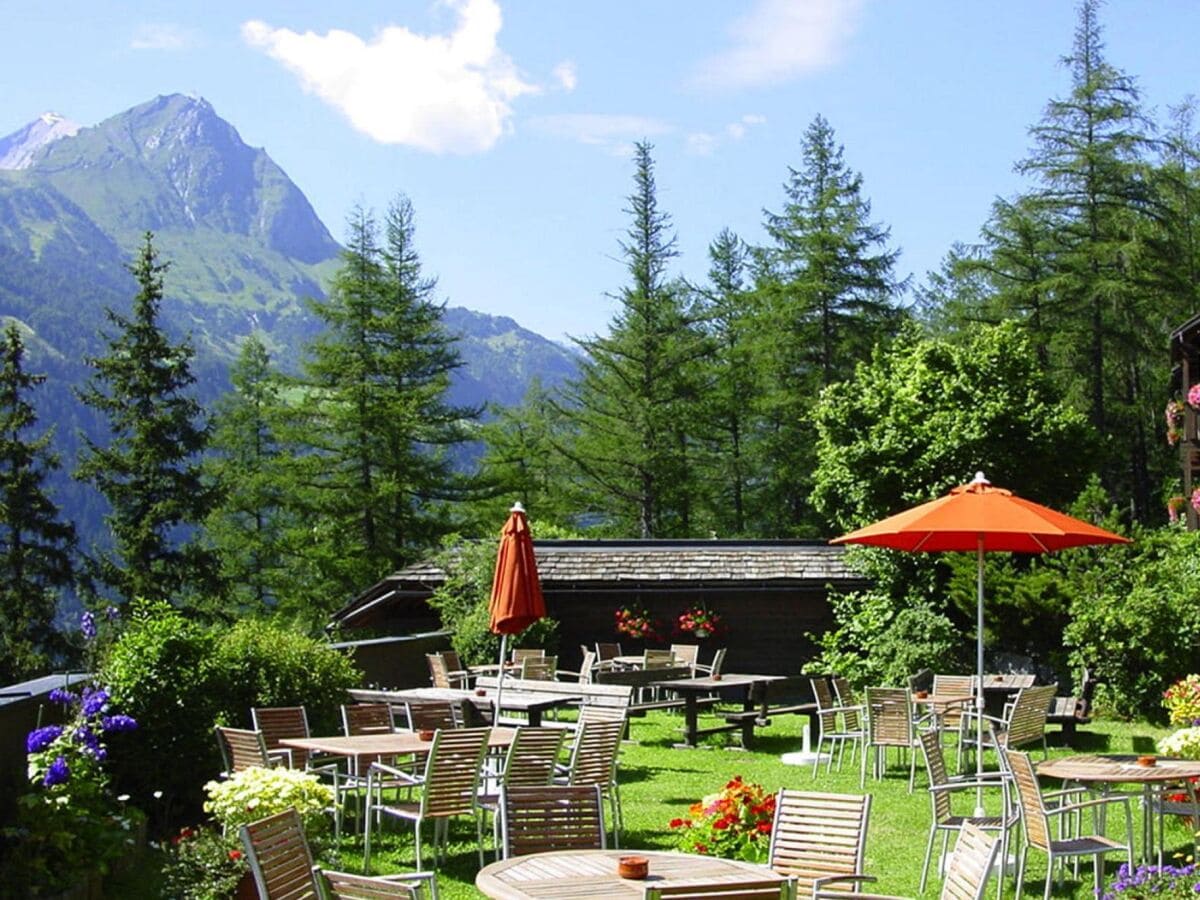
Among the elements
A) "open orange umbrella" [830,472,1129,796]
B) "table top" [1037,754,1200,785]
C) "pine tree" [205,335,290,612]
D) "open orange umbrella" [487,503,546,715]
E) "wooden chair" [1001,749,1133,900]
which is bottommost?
"wooden chair" [1001,749,1133,900]

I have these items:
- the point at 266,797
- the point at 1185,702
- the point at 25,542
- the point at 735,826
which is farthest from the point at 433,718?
the point at 25,542

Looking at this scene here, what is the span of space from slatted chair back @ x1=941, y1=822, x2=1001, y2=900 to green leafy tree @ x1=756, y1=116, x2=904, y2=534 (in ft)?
106

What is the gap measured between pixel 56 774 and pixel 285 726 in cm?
308

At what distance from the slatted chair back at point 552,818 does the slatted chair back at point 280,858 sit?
1205mm

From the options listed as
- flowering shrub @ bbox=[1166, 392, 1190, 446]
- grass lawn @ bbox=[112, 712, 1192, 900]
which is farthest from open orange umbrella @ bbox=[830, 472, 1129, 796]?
flowering shrub @ bbox=[1166, 392, 1190, 446]

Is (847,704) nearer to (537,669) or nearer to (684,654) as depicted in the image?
(537,669)

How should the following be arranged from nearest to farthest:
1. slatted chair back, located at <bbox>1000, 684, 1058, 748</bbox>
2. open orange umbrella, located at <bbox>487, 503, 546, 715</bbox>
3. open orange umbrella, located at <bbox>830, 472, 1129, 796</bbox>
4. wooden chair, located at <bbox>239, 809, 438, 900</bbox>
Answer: wooden chair, located at <bbox>239, 809, 438, 900</bbox> < open orange umbrella, located at <bbox>830, 472, 1129, 796</bbox> < slatted chair back, located at <bbox>1000, 684, 1058, 748</bbox> < open orange umbrella, located at <bbox>487, 503, 546, 715</bbox>

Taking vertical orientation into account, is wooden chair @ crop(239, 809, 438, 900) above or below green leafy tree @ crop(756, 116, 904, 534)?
below

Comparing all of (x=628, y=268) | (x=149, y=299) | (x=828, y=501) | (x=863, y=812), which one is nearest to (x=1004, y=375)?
(x=828, y=501)

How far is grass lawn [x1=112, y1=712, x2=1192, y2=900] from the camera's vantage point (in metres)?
9.50

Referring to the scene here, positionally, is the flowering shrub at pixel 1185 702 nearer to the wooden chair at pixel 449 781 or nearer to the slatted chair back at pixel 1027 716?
the slatted chair back at pixel 1027 716

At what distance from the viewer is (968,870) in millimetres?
5797

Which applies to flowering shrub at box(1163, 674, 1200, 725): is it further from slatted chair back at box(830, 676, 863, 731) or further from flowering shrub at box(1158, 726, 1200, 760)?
slatted chair back at box(830, 676, 863, 731)

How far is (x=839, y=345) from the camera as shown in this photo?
1508 inches
